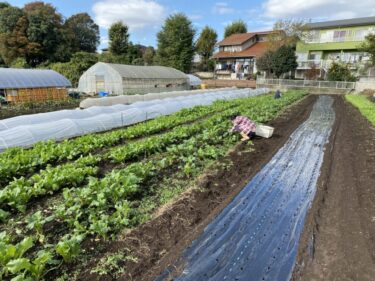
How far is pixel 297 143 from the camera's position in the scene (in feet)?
30.0

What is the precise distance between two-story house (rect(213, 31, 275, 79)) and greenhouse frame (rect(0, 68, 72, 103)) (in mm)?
29976

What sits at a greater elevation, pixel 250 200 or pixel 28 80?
pixel 28 80

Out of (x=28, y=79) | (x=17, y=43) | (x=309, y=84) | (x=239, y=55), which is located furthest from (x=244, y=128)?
(x=17, y=43)

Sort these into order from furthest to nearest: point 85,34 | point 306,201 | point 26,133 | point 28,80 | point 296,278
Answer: point 85,34 < point 28,80 < point 26,133 < point 306,201 < point 296,278

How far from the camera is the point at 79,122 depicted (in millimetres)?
9633

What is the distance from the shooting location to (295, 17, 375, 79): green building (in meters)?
32.8

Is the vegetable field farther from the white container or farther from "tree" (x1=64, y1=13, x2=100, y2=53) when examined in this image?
"tree" (x1=64, y1=13, x2=100, y2=53)

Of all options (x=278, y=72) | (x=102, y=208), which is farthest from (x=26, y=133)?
(x=278, y=72)

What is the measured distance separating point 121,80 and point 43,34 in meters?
21.8

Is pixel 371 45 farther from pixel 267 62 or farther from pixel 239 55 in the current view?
pixel 239 55

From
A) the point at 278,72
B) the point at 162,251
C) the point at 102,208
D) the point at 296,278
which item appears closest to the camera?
the point at 296,278

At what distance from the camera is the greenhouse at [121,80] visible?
23047 millimetres

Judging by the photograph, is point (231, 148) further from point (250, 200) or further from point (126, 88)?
point (126, 88)

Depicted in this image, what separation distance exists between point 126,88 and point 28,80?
25.6ft
